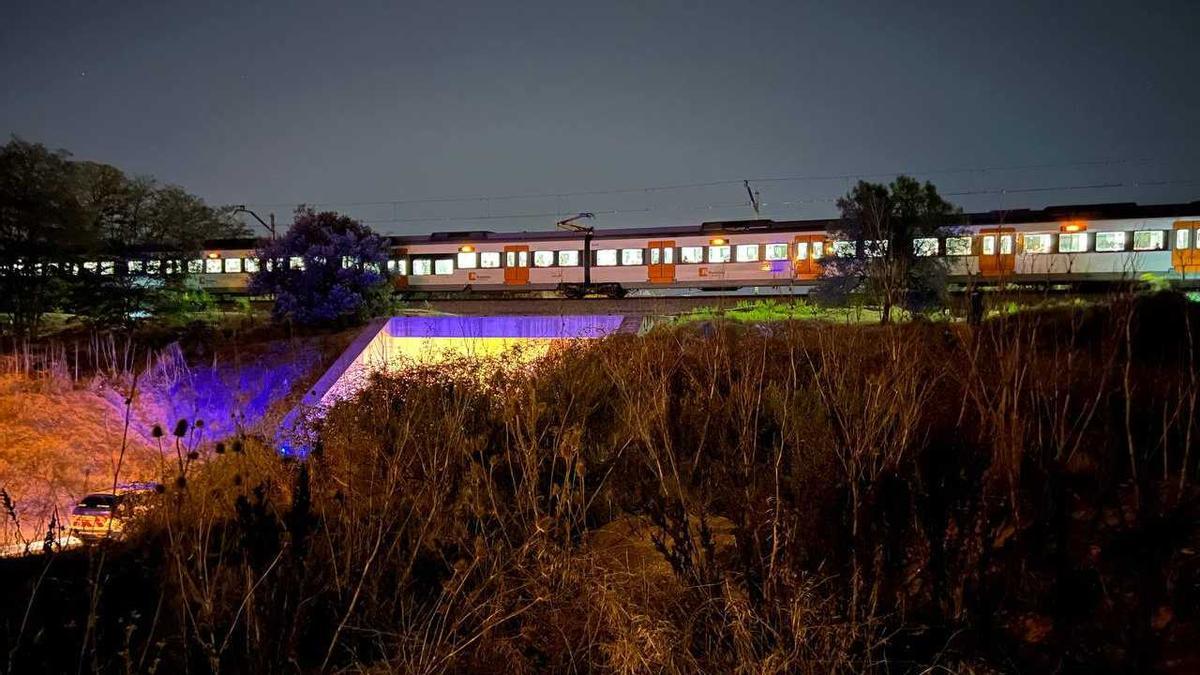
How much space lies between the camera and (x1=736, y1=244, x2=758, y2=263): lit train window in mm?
25250

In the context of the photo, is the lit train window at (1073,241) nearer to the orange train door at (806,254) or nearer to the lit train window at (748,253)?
the orange train door at (806,254)

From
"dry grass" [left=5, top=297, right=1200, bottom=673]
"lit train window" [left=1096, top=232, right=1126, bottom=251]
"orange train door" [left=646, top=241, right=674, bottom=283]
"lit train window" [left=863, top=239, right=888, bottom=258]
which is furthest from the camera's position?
"orange train door" [left=646, top=241, right=674, bottom=283]

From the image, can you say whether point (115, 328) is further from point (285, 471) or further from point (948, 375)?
point (948, 375)

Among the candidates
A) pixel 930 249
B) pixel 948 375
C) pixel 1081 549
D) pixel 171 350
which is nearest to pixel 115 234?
pixel 171 350

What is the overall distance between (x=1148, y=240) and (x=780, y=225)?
9803 mm

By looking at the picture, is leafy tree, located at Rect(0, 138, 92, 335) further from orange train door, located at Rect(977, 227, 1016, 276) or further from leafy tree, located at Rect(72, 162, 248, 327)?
orange train door, located at Rect(977, 227, 1016, 276)

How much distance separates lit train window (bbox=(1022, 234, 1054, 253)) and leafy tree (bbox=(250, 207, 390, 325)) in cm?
1787

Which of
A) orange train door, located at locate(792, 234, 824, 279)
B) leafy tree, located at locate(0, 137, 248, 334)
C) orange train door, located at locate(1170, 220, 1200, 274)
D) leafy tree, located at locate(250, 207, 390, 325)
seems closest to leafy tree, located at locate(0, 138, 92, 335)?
leafy tree, located at locate(0, 137, 248, 334)

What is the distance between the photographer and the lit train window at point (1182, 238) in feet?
72.1

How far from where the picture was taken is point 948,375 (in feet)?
22.1

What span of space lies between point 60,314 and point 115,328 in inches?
263

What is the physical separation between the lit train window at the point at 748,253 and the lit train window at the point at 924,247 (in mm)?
5697

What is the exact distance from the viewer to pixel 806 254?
24625mm

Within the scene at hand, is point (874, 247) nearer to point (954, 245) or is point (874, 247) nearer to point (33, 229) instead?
point (954, 245)
